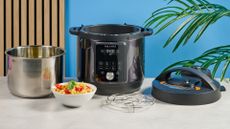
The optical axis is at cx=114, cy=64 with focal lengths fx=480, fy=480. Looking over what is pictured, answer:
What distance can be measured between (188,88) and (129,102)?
20 centimetres

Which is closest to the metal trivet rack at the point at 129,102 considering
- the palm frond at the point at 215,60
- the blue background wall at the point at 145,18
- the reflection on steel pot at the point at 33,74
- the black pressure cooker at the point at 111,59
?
the black pressure cooker at the point at 111,59

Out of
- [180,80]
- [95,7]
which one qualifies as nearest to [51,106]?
[180,80]

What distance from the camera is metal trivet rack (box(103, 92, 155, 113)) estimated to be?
1483 mm

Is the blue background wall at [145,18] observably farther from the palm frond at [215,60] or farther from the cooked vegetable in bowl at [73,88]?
the cooked vegetable in bowl at [73,88]

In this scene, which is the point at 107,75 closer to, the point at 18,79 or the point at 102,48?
the point at 102,48

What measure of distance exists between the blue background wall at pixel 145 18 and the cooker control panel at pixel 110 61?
117 centimetres

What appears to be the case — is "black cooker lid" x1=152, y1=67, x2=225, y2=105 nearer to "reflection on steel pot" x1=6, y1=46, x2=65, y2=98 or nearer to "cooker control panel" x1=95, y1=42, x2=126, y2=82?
"cooker control panel" x1=95, y1=42, x2=126, y2=82

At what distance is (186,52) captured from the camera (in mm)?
2758

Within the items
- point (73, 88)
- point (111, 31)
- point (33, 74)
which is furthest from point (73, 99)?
point (111, 31)

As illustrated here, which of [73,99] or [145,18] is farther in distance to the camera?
[145,18]

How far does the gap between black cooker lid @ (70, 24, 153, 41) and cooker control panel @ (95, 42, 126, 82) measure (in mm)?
23

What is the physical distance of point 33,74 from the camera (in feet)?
4.95

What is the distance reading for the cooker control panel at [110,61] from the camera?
1.54 metres

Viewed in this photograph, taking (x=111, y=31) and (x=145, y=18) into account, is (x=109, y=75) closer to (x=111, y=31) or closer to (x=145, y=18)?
(x=111, y=31)
